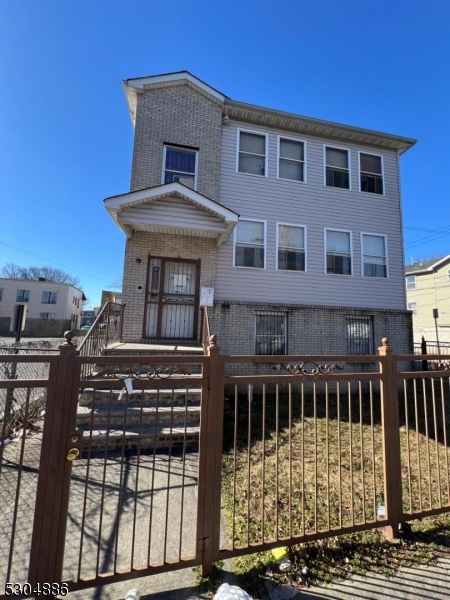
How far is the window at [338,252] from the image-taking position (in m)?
10.4

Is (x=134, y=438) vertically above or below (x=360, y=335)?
below

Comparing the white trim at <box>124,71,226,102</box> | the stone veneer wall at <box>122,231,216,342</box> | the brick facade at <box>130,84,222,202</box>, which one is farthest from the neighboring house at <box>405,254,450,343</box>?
the white trim at <box>124,71,226,102</box>

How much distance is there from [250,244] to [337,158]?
4.88 m

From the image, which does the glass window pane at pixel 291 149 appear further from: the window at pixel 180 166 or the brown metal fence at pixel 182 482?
the brown metal fence at pixel 182 482

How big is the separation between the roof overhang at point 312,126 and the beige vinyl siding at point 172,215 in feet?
14.8

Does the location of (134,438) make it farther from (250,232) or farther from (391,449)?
(250,232)

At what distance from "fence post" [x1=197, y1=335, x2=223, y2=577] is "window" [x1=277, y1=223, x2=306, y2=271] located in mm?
7876

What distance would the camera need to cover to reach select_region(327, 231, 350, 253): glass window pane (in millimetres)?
10461

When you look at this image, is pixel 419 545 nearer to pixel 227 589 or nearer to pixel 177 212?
pixel 227 589

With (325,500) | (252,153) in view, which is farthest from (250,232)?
(325,500)

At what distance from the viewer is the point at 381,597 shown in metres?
2.13

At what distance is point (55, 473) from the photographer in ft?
6.62

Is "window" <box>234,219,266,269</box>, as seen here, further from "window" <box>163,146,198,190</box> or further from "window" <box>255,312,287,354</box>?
"window" <box>163,146,198,190</box>

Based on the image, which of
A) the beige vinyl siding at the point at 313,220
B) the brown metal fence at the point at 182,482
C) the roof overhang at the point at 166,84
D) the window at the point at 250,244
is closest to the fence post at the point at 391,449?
the brown metal fence at the point at 182,482
